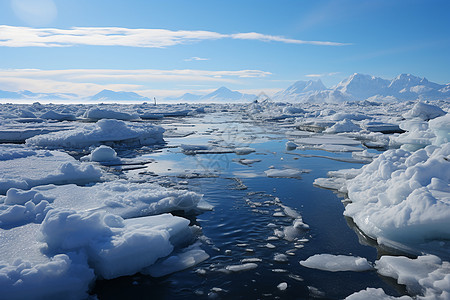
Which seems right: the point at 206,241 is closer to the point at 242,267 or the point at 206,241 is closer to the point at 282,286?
the point at 242,267

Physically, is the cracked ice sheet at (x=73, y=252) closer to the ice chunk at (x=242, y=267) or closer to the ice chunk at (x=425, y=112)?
the ice chunk at (x=242, y=267)

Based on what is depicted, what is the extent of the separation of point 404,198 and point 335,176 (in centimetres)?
345

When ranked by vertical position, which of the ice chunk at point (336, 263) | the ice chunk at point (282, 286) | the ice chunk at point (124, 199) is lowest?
the ice chunk at point (282, 286)

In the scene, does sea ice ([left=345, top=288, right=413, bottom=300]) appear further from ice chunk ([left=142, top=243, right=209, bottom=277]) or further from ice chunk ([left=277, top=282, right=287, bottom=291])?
ice chunk ([left=142, top=243, right=209, bottom=277])

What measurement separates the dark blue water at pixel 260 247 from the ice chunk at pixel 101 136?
6.77 metres

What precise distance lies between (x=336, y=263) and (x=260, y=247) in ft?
3.59

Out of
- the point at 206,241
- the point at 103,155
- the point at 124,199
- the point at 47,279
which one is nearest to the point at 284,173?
the point at 206,241

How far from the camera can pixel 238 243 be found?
4953mm

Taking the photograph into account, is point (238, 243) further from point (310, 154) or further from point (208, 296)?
point (310, 154)

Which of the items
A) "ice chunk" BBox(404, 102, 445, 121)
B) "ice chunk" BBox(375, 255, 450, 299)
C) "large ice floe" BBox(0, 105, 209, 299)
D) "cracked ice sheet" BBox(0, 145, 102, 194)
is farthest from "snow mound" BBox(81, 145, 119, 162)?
"ice chunk" BBox(404, 102, 445, 121)

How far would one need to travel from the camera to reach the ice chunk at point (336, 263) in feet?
13.7

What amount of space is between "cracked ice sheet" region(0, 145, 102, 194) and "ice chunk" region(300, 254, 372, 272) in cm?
581

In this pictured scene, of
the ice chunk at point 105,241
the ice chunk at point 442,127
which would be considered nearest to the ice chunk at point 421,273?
the ice chunk at point 105,241

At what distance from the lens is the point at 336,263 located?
4.29 metres
